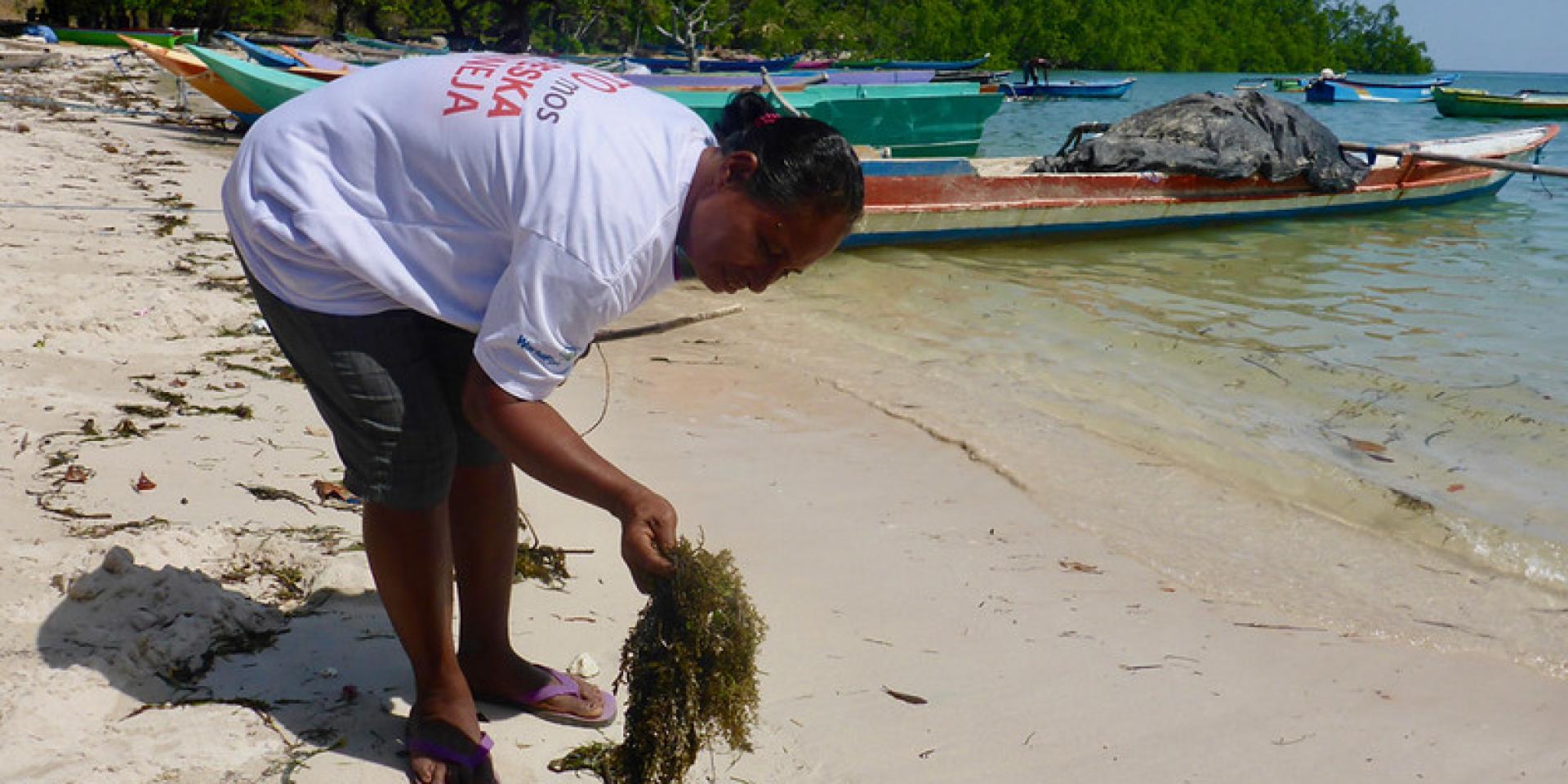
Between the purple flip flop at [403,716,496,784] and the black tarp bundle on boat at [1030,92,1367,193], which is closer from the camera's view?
the purple flip flop at [403,716,496,784]

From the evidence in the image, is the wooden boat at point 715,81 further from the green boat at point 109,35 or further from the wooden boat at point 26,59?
the green boat at point 109,35

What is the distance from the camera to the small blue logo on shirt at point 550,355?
1.76m

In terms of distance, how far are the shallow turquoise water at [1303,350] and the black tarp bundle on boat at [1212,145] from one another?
2.15 feet

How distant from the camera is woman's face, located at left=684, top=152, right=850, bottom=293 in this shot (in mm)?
1879

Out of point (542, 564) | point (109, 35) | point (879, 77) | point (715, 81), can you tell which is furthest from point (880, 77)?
point (109, 35)

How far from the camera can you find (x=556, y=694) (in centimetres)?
246

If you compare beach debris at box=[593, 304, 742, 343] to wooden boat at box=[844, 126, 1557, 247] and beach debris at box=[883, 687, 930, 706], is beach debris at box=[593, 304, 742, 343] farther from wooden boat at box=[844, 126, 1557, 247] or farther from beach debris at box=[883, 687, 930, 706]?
beach debris at box=[883, 687, 930, 706]

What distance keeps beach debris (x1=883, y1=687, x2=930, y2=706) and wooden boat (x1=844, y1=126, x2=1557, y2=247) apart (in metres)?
6.98

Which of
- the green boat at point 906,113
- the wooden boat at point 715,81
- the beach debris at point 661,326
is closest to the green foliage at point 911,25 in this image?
the wooden boat at point 715,81

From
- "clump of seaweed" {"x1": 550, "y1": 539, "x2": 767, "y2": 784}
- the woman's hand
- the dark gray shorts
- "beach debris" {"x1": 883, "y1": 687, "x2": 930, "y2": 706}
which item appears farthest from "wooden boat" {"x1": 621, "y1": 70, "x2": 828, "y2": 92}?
the woman's hand

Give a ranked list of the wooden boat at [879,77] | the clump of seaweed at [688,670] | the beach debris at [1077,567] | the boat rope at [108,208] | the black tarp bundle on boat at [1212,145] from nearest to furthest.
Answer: the clump of seaweed at [688,670], the beach debris at [1077,567], the boat rope at [108,208], the black tarp bundle on boat at [1212,145], the wooden boat at [879,77]

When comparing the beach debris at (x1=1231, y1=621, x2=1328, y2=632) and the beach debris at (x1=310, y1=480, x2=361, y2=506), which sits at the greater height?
the beach debris at (x1=310, y1=480, x2=361, y2=506)

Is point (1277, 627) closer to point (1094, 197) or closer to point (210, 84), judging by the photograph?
point (1094, 197)

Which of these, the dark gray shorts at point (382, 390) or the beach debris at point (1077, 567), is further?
→ the beach debris at point (1077, 567)
